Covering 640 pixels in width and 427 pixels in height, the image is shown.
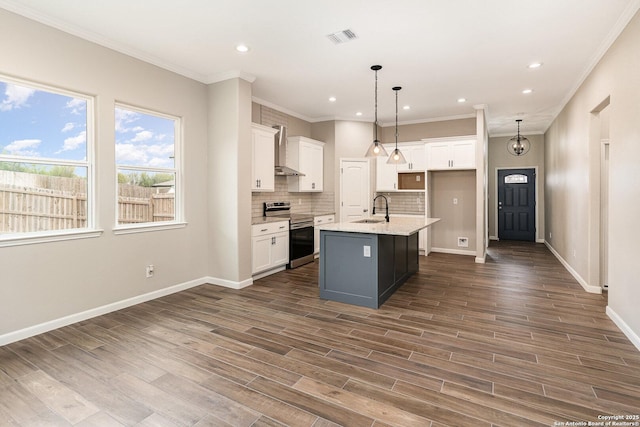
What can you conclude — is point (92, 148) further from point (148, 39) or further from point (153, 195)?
point (148, 39)

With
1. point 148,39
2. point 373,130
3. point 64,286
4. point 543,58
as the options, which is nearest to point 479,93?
point 543,58

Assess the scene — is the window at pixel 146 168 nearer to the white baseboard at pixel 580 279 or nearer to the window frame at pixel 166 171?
the window frame at pixel 166 171

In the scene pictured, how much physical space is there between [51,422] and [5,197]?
2.11 meters

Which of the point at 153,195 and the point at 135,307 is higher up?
the point at 153,195

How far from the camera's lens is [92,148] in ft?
11.5

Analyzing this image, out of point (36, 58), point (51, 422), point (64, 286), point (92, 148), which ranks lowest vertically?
point (51, 422)

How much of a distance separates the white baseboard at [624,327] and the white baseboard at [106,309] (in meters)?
4.20

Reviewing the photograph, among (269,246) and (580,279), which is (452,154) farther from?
(269,246)

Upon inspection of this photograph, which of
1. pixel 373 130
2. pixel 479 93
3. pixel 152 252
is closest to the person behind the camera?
pixel 152 252

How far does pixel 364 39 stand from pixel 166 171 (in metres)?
2.91

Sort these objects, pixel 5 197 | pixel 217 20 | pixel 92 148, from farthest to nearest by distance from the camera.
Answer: pixel 92 148 → pixel 217 20 → pixel 5 197

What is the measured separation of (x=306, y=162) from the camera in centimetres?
657

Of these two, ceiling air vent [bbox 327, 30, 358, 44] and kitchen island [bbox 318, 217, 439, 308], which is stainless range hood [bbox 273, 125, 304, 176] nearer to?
kitchen island [bbox 318, 217, 439, 308]

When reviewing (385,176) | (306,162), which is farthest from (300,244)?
(385,176)
